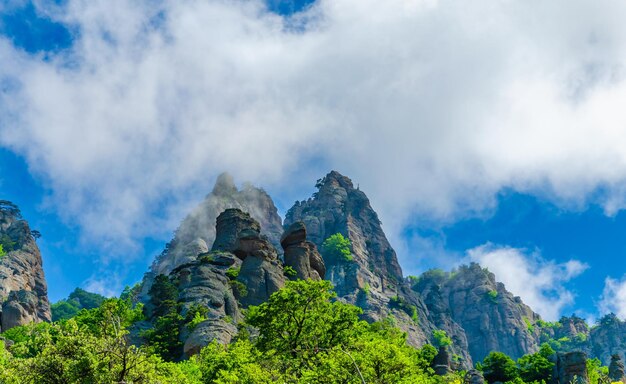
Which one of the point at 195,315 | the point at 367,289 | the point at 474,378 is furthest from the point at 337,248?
the point at 195,315

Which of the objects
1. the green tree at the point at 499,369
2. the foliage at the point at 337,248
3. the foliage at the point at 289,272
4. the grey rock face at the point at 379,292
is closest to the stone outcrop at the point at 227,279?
the foliage at the point at 289,272

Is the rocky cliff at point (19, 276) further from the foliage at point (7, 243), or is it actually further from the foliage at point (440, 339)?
the foliage at point (440, 339)

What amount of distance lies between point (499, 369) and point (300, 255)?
1726 inches

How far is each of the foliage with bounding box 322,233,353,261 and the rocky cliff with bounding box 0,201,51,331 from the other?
3123 inches

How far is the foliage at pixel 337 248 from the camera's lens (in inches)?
7200

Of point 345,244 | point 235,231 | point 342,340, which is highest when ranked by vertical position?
point 345,244

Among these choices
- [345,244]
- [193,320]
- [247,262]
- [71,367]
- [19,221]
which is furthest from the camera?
[345,244]

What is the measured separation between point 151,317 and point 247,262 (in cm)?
2090

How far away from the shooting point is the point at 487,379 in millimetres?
99688

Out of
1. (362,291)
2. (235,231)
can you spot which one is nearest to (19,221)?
(235,231)

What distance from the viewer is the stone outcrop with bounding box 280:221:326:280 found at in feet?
398

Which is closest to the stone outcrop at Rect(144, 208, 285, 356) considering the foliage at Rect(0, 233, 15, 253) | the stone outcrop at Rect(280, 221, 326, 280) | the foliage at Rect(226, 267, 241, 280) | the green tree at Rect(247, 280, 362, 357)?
the foliage at Rect(226, 267, 241, 280)

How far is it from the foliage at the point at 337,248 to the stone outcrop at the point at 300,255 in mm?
51808

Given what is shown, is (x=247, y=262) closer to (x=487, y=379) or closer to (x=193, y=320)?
(x=193, y=320)
